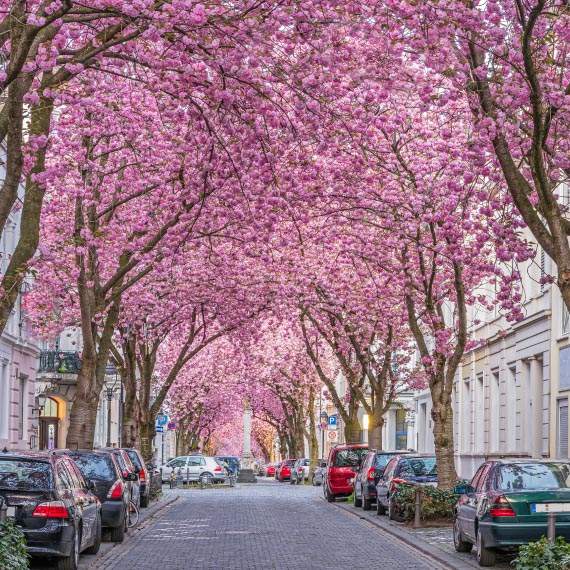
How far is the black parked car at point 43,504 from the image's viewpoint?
14.7 meters

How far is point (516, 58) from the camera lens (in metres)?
14.7

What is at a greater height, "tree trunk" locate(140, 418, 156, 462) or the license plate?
"tree trunk" locate(140, 418, 156, 462)

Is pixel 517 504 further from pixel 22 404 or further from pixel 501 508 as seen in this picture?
pixel 22 404

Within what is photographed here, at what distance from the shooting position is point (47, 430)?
1970 inches

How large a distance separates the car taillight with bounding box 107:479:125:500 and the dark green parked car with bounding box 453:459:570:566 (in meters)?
6.09

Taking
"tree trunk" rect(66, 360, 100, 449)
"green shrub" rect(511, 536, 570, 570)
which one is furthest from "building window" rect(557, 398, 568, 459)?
"green shrub" rect(511, 536, 570, 570)

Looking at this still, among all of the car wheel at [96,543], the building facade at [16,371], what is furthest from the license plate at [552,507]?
the building facade at [16,371]

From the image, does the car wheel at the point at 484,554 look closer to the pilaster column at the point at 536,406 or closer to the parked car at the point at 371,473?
the parked car at the point at 371,473

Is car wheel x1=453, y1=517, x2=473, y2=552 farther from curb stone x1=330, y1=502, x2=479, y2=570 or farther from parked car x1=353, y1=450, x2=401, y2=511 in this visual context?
parked car x1=353, y1=450, x2=401, y2=511

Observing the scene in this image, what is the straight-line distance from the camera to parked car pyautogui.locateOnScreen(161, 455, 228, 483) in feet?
192

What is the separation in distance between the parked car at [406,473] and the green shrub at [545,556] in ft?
44.8

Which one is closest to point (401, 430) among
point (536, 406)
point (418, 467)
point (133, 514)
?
point (536, 406)

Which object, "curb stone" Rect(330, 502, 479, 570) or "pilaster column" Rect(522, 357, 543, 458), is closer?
"curb stone" Rect(330, 502, 479, 570)

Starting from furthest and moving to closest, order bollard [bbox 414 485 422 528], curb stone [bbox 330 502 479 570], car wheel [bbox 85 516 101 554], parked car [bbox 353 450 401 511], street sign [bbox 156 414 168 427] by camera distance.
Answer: street sign [bbox 156 414 168 427]
parked car [bbox 353 450 401 511]
bollard [bbox 414 485 422 528]
car wheel [bbox 85 516 101 554]
curb stone [bbox 330 502 479 570]
